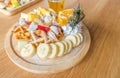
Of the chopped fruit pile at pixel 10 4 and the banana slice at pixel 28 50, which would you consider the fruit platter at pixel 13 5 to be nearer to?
the chopped fruit pile at pixel 10 4

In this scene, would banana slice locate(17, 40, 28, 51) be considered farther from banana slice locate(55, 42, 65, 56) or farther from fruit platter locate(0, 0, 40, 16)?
fruit platter locate(0, 0, 40, 16)

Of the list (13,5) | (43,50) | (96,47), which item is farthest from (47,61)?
(13,5)

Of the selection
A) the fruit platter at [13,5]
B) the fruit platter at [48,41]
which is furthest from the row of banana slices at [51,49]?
the fruit platter at [13,5]

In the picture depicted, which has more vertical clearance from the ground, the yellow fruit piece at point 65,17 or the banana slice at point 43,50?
the yellow fruit piece at point 65,17

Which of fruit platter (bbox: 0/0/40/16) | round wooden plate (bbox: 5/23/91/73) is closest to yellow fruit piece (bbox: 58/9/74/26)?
round wooden plate (bbox: 5/23/91/73)

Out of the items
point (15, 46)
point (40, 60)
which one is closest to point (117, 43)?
point (40, 60)

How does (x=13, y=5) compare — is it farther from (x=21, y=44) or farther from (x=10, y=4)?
(x=21, y=44)

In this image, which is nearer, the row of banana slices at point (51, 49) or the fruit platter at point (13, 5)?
the row of banana slices at point (51, 49)
